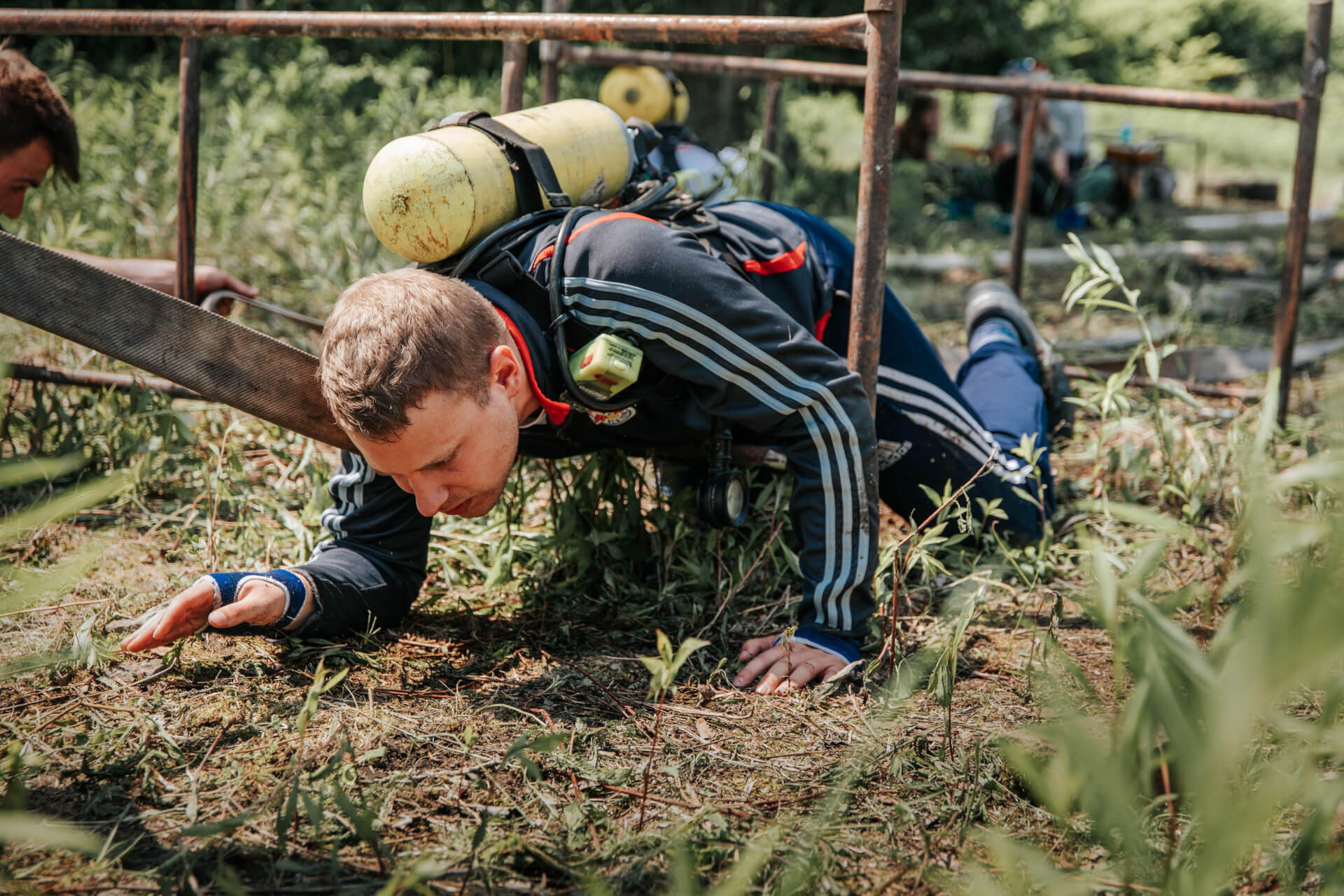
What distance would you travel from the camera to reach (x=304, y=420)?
2.12 m

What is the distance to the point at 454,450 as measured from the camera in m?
1.78

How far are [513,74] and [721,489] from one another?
1182 mm

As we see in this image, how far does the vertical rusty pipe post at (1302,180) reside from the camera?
3010 mm

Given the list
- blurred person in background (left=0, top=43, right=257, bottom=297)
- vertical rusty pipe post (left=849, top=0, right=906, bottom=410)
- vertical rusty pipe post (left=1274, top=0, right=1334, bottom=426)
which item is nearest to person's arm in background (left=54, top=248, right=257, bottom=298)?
blurred person in background (left=0, top=43, right=257, bottom=297)

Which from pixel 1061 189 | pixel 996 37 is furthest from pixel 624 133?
pixel 996 37

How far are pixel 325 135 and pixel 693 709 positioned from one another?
403 cm

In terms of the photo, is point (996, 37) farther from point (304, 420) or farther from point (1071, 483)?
point (304, 420)

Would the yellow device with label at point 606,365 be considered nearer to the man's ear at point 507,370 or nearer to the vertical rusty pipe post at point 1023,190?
the man's ear at point 507,370

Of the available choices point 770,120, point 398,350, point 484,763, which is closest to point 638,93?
point 770,120

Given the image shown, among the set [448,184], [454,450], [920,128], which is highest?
[920,128]

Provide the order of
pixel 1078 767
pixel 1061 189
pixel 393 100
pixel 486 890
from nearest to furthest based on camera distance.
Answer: pixel 1078 767, pixel 486 890, pixel 393 100, pixel 1061 189

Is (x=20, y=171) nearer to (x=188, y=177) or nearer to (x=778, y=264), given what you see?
(x=188, y=177)

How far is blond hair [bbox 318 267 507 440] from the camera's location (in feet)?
5.55

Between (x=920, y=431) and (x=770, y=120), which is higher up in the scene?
(x=770, y=120)
